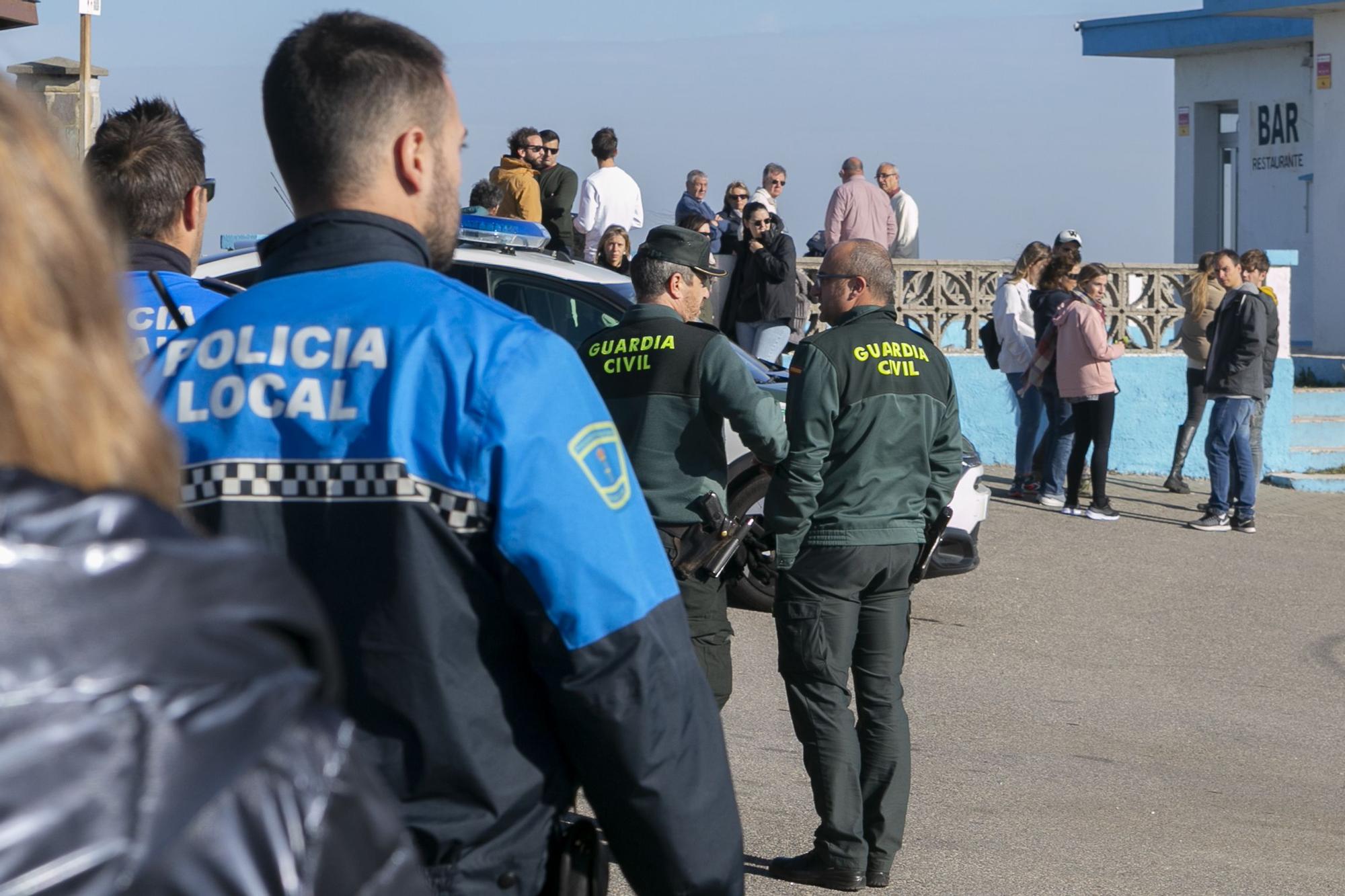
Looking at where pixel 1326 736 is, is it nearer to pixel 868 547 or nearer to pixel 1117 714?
pixel 1117 714

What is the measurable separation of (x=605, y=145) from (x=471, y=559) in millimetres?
11929

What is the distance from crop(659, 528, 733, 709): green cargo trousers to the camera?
5273mm

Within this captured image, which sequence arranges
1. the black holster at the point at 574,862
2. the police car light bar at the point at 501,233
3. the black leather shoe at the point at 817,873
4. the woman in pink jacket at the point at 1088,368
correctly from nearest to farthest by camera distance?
the black holster at the point at 574,862 < the black leather shoe at the point at 817,873 < the police car light bar at the point at 501,233 < the woman in pink jacket at the point at 1088,368

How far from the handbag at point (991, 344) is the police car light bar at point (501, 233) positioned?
6.03m

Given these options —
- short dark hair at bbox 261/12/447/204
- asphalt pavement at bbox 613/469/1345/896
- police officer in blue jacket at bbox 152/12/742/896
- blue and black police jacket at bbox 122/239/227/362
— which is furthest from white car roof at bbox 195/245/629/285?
police officer in blue jacket at bbox 152/12/742/896

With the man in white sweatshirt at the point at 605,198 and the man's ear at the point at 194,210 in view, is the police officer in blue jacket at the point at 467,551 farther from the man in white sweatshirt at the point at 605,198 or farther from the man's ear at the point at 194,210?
the man in white sweatshirt at the point at 605,198

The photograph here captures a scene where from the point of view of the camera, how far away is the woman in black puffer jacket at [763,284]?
41.6 feet

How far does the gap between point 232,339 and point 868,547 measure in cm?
334

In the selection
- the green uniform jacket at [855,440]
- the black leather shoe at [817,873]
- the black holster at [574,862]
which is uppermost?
the green uniform jacket at [855,440]

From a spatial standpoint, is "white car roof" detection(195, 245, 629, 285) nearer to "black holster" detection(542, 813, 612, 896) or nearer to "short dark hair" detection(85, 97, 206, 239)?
"short dark hair" detection(85, 97, 206, 239)

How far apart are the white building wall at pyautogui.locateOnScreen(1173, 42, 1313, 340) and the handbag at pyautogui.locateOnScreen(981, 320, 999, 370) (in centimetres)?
910

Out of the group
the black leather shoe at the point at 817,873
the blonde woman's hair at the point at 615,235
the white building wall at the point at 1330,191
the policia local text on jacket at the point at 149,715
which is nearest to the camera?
the policia local text on jacket at the point at 149,715

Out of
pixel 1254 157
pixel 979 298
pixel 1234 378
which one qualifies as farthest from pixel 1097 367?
pixel 1254 157

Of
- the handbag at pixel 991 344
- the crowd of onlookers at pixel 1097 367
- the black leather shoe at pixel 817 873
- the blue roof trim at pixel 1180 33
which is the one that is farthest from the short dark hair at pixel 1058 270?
the blue roof trim at pixel 1180 33
